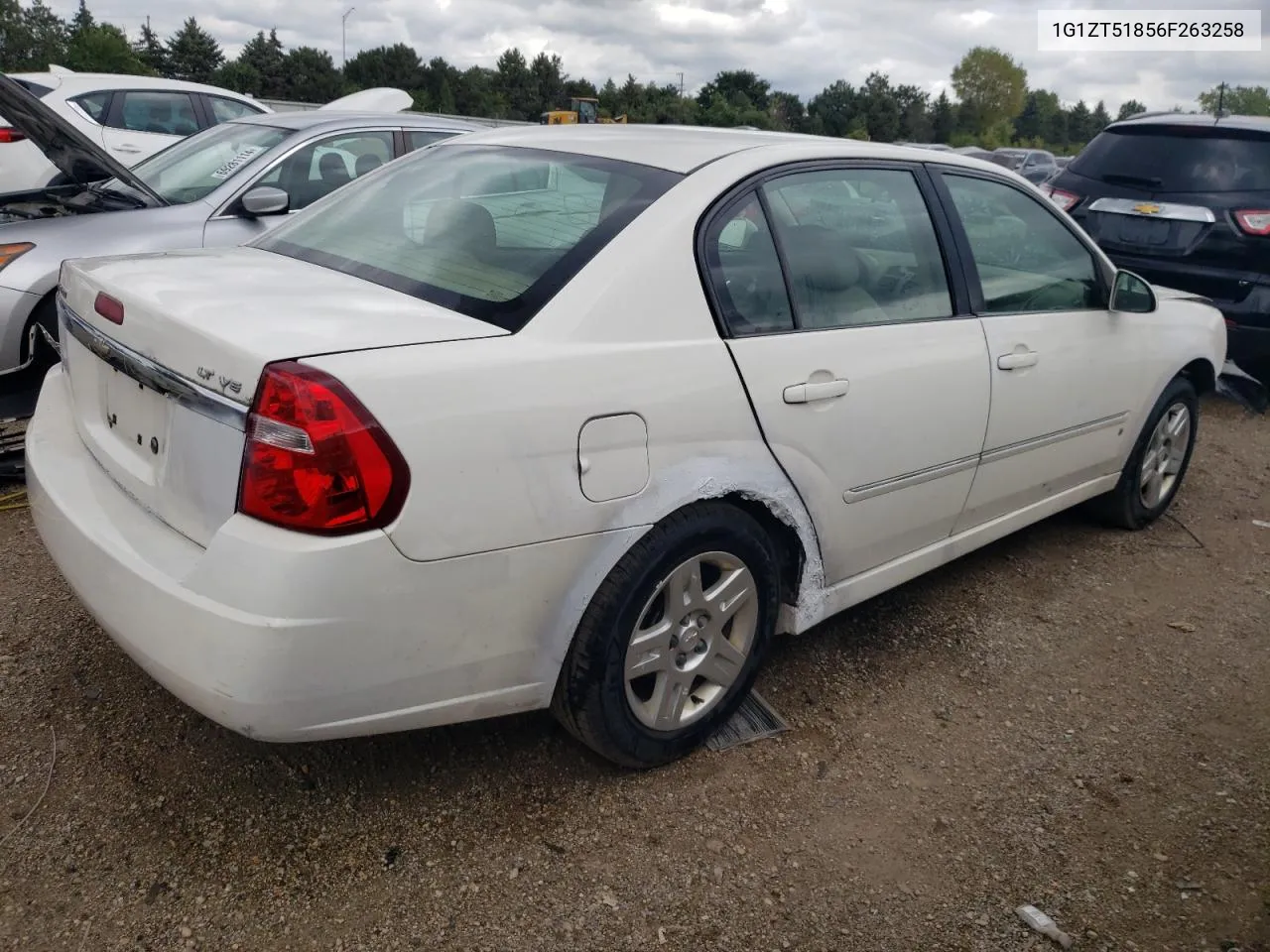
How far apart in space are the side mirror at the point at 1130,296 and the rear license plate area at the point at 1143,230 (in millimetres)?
2859

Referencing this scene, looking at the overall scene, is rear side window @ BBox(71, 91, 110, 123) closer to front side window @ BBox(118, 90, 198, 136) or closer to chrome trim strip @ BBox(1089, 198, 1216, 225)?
front side window @ BBox(118, 90, 198, 136)

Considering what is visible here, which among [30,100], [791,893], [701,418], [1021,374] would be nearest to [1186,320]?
[1021,374]

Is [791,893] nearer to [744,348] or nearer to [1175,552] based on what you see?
[744,348]

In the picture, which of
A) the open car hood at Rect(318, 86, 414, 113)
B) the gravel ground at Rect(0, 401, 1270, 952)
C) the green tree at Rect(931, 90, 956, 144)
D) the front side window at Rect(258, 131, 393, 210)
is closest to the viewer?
the gravel ground at Rect(0, 401, 1270, 952)

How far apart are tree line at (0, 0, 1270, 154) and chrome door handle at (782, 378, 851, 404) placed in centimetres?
4891

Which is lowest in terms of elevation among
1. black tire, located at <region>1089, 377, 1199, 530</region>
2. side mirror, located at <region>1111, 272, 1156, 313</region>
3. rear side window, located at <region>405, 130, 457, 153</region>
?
black tire, located at <region>1089, 377, 1199, 530</region>

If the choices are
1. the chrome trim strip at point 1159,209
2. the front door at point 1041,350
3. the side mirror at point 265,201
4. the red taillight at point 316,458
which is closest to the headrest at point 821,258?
the front door at point 1041,350

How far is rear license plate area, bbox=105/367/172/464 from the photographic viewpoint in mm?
2209

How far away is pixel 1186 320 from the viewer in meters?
4.29

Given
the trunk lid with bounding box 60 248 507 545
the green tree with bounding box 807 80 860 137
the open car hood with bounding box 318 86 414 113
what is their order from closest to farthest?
the trunk lid with bounding box 60 248 507 545 → the open car hood with bounding box 318 86 414 113 → the green tree with bounding box 807 80 860 137

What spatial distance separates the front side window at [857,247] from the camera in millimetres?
2801

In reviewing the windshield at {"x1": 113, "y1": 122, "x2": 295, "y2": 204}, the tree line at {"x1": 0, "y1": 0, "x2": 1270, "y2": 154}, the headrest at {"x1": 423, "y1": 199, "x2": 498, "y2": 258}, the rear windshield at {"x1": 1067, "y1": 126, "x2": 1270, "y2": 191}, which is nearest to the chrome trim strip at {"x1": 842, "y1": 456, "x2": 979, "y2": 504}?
the headrest at {"x1": 423, "y1": 199, "x2": 498, "y2": 258}

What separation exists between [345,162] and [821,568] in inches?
162

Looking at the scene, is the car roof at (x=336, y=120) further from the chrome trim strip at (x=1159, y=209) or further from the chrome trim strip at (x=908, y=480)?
the chrome trim strip at (x=1159, y=209)
